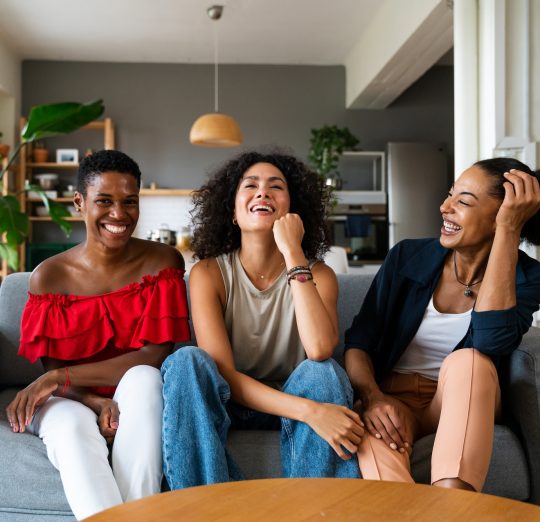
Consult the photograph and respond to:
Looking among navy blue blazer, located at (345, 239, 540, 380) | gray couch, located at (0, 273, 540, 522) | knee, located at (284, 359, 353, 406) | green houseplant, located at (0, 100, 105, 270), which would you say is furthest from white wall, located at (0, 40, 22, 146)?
knee, located at (284, 359, 353, 406)

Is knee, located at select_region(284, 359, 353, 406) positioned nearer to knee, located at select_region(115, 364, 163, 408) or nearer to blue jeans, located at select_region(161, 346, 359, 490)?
blue jeans, located at select_region(161, 346, 359, 490)

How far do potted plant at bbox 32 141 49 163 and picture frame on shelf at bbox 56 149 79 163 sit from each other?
5.2 inches

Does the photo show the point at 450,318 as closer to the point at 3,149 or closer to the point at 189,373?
the point at 189,373

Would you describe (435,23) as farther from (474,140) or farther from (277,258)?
(277,258)

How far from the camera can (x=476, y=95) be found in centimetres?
387

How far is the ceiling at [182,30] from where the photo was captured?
5957 millimetres

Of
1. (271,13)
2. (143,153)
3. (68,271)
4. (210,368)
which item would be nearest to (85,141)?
(143,153)

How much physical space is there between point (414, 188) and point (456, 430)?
20.7 ft

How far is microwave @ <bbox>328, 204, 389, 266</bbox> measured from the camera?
747cm

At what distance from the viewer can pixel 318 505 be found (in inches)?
39.6

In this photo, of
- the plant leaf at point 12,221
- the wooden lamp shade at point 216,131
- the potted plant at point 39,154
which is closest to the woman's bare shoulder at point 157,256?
the plant leaf at point 12,221

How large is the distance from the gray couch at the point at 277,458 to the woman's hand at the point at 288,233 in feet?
1.65

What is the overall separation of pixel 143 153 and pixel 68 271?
6137 millimetres

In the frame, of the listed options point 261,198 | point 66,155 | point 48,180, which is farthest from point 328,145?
point 261,198
